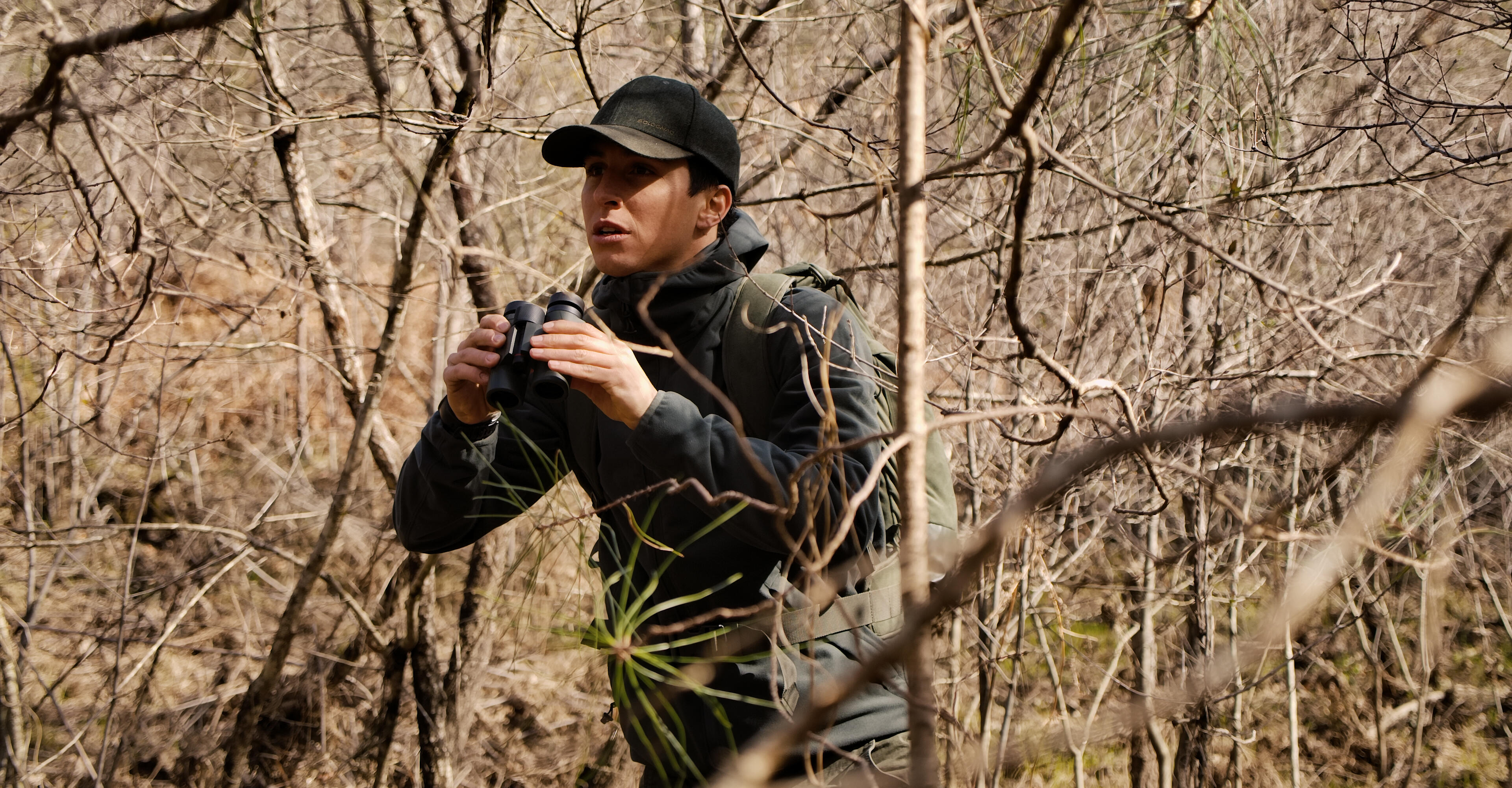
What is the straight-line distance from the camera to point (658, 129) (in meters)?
1.91

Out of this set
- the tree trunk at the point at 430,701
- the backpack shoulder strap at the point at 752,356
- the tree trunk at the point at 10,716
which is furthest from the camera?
the tree trunk at the point at 430,701

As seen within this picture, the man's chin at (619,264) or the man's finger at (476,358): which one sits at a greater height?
the man's chin at (619,264)

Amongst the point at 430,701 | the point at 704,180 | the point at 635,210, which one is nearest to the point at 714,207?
the point at 704,180

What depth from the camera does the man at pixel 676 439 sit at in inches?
61.4

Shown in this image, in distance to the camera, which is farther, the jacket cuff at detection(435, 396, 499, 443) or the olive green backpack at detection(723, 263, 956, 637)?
the jacket cuff at detection(435, 396, 499, 443)

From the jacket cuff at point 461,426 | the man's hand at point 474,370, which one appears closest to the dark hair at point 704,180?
the man's hand at point 474,370

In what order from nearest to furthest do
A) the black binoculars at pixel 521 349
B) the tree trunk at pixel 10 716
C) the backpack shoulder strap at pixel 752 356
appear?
the black binoculars at pixel 521 349 → the backpack shoulder strap at pixel 752 356 → the tree trunk at pixel 10 716

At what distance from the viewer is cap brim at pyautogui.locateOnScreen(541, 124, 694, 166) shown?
1.83 m

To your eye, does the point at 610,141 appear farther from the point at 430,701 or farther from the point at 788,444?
the point at 430,701

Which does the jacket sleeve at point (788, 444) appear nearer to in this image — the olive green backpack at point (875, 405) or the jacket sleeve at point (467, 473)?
the olive green backpack at point (875, 405)

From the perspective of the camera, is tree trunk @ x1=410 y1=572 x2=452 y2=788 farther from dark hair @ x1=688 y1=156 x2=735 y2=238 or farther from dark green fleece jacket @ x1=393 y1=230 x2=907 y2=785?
dark hair @ x1=688 y1=156 x2=735 y2=238

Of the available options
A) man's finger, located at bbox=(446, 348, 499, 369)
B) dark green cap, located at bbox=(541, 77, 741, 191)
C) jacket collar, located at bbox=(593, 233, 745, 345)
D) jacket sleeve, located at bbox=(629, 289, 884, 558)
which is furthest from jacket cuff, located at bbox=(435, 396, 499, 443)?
dark green cap, located at bbox=(541, 77, 741, 191)

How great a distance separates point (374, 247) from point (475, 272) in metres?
3.39

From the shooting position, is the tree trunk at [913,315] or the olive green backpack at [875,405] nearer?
the tree trunk at [913,315]
